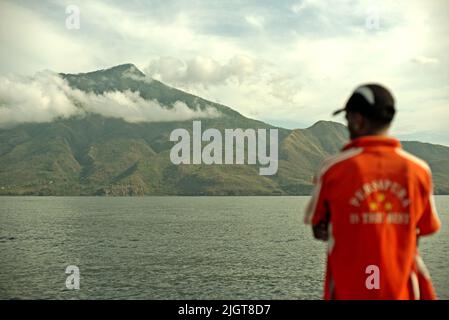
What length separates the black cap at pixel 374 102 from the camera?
4203mm

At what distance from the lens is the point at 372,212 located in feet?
12.9

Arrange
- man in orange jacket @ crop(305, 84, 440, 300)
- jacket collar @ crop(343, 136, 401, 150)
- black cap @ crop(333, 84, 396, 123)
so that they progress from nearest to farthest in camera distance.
Answer: man in orange jacket @ crop(305, 84, 440, 300)
jacket collar @ crop(343, 136, 401, 150)
black cap @ crop(333, 84, 396, 123)

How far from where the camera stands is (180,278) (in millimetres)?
53188

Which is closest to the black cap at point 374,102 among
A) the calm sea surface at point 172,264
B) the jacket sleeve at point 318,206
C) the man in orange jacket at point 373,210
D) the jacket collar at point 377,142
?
the man in orange jacket at point 373,210

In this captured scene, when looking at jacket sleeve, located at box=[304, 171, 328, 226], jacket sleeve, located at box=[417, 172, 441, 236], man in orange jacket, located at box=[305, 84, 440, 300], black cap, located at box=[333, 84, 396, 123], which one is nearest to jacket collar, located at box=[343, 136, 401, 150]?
man in orange jacket, located at box=[305, 84, 440, 300]

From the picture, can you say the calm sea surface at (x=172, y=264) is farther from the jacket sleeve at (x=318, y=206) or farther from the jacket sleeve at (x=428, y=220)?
the jacket sleeve at (x=318, y=206)

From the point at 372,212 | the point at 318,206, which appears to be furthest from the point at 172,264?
the point at 372,212

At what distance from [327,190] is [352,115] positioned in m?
0.79

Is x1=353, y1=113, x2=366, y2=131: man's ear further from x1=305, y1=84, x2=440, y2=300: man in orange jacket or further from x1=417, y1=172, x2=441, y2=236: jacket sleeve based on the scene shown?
x1=417, y1=172, x2=441, y2=236: jacket sleeve

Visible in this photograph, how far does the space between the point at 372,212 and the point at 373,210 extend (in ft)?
0.06

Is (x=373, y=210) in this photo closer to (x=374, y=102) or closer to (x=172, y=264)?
(x=374, y=102)

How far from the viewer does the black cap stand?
13.8 feet

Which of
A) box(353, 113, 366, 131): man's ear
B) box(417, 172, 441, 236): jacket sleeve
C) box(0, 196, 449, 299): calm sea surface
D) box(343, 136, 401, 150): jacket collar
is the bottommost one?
box(0, 196, 449, 299): calm sea surface
